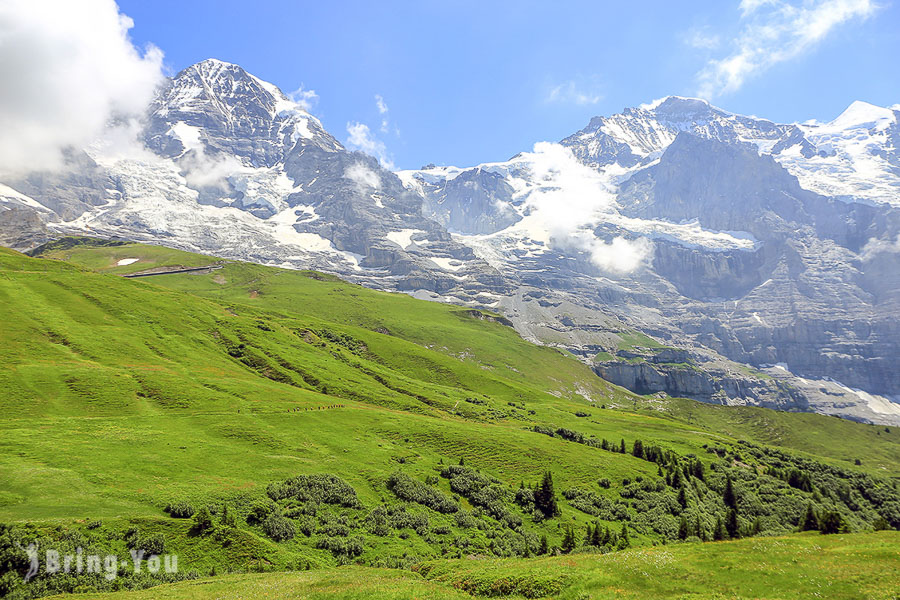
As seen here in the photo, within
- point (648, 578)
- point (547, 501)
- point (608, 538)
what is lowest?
point (608, 538)

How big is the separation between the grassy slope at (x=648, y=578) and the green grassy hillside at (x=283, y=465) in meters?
5.21

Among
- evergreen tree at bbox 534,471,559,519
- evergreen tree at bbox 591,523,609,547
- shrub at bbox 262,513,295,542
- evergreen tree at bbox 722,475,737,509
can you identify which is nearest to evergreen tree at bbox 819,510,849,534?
evergreen tree at bbox 591,523,609,547

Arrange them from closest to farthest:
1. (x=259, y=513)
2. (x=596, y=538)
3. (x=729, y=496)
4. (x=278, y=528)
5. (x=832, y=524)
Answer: (x=832, y=524), (x=278, y=528), (x=259, y=513), (x=596, y=538), (x=729, y=496)

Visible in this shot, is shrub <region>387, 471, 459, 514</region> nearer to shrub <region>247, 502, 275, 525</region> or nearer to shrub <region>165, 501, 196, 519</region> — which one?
shrub <region>247, 502, 275, 525</region>

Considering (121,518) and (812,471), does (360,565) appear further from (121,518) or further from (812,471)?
(812,471)

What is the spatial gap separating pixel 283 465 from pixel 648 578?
5229cm

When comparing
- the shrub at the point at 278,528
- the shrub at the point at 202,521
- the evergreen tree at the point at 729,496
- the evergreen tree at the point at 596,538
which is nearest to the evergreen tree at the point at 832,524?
the evergreen tree at the point at 596,538

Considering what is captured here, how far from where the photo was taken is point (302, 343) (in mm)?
176125

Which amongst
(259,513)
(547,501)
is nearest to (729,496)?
(547,501)

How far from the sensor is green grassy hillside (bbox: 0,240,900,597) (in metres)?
46.9

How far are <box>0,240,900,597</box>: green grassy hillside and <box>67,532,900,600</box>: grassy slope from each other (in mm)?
5205

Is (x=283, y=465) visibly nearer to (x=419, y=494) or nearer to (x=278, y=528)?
(x=278, y=528)

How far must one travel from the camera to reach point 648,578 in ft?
109

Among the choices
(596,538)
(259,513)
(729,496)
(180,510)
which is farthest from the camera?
(729,496)
